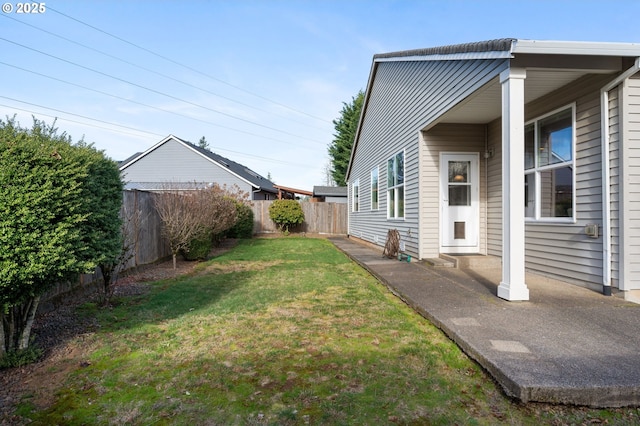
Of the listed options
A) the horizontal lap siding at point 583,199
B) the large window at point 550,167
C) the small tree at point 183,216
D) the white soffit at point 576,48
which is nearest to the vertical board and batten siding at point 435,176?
the large window at point 550,167

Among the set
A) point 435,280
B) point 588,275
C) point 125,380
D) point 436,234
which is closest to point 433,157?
point 436,234

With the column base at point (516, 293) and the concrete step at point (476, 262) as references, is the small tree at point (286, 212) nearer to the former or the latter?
the concrete step at point (476, 262)

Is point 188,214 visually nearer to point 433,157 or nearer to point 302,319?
Result: point 302,319

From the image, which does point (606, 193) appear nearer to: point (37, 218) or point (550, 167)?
point (550, 167)

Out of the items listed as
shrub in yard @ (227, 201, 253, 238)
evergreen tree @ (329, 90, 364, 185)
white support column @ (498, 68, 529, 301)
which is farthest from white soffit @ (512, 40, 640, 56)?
evergreen tree @ (329, 90, 364, 185)

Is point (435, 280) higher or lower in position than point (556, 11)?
lower

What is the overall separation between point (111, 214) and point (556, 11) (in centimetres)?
1068

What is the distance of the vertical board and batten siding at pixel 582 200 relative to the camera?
14.8 ft

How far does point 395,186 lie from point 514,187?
208 inches

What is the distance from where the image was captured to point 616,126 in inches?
168

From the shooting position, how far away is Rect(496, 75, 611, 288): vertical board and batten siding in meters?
4.50

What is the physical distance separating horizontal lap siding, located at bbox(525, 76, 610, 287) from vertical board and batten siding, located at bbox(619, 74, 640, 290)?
27cm

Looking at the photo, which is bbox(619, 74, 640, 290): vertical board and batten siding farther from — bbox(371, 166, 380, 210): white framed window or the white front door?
bbox(371, 166, 380, 210): white framed window

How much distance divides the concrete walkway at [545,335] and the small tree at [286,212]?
12.9 metres
